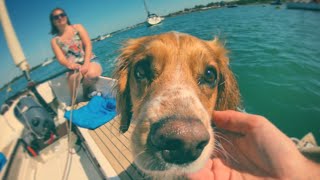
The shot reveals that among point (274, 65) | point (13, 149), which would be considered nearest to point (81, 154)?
point (13, 149)

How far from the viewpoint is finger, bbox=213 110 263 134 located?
3.20 meters

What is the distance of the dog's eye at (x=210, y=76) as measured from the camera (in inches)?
138

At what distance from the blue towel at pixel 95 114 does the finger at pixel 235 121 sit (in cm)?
518

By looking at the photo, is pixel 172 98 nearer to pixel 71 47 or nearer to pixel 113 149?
pixel 113 149

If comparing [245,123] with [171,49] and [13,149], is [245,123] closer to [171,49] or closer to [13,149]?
[171,49]

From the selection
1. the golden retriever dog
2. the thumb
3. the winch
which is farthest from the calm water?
the winch

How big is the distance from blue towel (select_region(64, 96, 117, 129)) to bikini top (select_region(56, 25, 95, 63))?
2240 mm

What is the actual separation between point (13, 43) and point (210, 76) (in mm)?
8446

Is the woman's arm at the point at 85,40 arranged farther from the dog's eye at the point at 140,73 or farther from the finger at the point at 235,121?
the finger at the point at 235,121

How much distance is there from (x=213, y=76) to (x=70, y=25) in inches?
345

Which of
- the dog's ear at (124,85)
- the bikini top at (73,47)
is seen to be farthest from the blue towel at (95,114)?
the dog's ear at (124,85)

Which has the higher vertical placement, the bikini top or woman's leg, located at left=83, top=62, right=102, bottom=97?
the bikini top

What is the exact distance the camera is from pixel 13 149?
7.02 m

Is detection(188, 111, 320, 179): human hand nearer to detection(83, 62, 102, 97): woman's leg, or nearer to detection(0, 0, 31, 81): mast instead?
detection(83, 62, 102, 97): woman's leg
